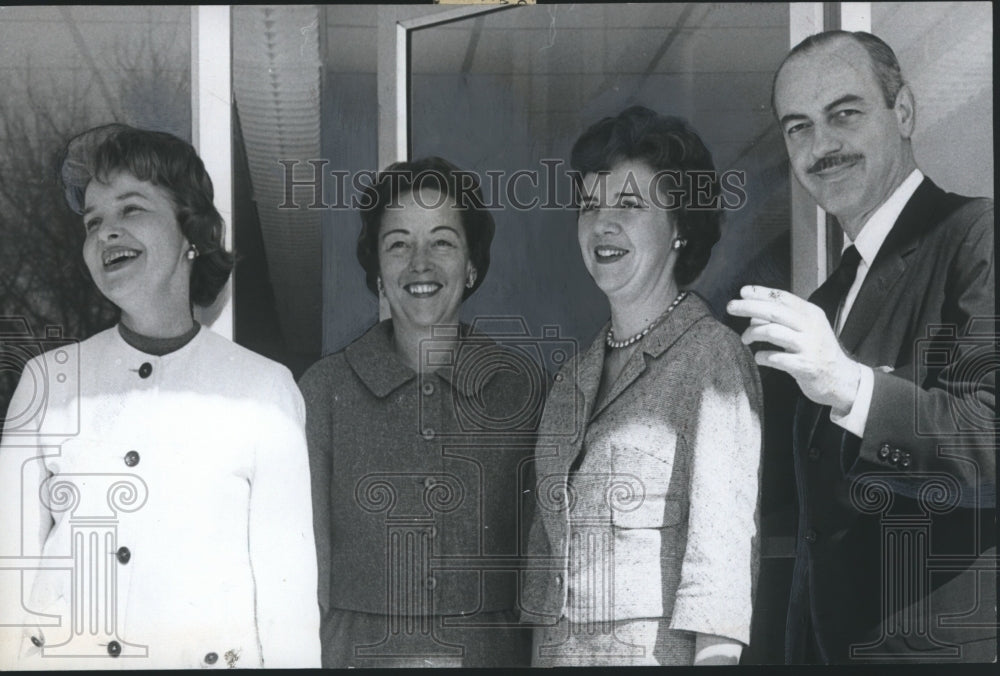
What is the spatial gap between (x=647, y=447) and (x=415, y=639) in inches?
41.0

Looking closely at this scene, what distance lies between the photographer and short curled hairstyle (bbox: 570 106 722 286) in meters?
4.71

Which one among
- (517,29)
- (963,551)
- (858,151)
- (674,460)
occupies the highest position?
(517,29)

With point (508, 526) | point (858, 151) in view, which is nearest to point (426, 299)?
point (508, 526)

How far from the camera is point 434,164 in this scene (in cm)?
474

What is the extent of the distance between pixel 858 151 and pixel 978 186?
1.49 ft

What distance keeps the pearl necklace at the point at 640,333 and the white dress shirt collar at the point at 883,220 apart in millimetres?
635

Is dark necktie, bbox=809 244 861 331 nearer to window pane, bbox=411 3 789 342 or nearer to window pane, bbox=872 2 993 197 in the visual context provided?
window pane, bbox=411 3 789 342

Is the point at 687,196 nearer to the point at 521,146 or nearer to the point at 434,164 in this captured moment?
the point at 521,146

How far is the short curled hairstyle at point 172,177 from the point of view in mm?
4738

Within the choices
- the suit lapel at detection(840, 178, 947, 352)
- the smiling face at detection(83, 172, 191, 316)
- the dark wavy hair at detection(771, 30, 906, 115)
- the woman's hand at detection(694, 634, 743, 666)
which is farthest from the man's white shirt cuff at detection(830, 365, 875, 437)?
the smiling face at detection(83, 172, 191, 316)

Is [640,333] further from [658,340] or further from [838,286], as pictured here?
[838,286]

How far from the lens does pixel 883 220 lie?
472 centimetres

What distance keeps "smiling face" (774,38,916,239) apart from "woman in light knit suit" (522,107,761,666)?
0.35 m

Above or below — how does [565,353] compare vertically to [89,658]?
above
